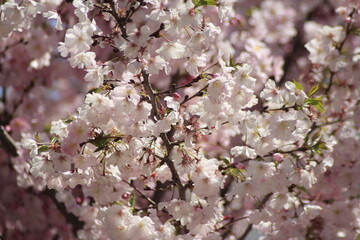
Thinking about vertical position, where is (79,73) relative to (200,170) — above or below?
below

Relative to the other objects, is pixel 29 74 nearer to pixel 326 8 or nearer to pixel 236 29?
pixel 236 29

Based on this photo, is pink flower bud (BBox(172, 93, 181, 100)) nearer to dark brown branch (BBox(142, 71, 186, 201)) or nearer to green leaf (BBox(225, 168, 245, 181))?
dark brown branch (BBox(142, 71, 186, 201))

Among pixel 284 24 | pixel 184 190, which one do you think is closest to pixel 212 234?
pixel 184 190

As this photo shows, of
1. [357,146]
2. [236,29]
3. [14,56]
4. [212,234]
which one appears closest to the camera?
[212,234]

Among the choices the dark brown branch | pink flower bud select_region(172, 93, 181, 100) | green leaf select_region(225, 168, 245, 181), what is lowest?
green leaf select_region(225, 168, 245, 181)

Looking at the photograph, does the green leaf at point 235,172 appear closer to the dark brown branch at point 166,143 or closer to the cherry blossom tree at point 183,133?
the cherry blossom tree at point 183,133

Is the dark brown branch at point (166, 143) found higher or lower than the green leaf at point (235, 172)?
higher

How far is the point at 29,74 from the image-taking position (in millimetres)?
3783

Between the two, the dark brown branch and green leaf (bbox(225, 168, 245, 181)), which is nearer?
the dark brown branch

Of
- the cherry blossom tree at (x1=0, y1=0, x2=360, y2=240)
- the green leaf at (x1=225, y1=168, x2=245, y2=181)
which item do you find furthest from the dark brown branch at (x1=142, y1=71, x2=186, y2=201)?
the green leaf at (x1=225, y1=168, x2=245, y2=181)

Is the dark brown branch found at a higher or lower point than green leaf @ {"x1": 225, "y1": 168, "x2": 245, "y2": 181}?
higher

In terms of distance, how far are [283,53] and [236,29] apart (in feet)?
1.49

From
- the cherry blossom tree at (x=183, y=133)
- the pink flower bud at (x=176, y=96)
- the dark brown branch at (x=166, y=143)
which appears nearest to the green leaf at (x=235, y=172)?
the cherry blossom tree at (x=183, y=133)

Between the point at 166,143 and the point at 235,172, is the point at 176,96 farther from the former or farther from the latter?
the point at 235,172
